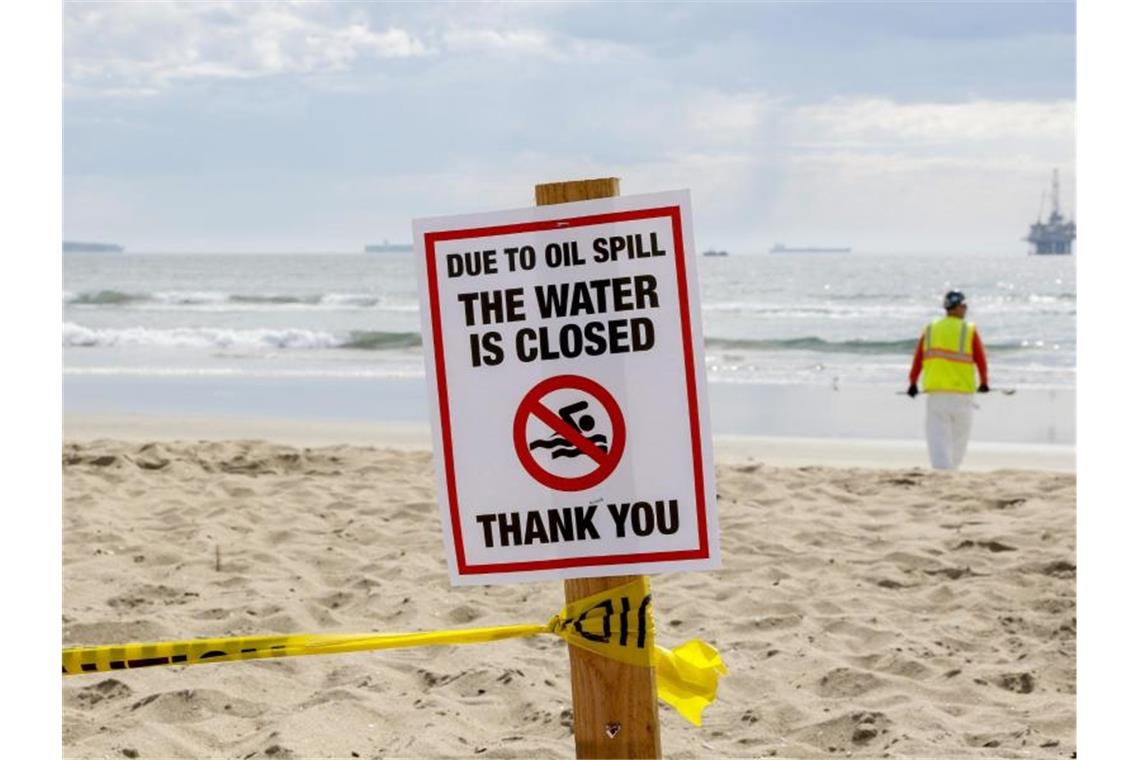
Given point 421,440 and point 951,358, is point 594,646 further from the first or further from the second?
point 421,440

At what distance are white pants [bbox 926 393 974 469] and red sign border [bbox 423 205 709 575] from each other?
354 inches

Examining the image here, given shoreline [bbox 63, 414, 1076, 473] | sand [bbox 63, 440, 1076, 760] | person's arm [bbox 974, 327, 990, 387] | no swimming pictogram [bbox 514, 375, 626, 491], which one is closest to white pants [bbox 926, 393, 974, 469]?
person's arm [bbox 974, 327, 990, 387]

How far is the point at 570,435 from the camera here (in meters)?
2.53

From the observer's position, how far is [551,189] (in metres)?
2.55

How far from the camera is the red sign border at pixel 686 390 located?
2.49 meters

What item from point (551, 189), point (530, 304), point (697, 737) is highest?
point (551, 189)

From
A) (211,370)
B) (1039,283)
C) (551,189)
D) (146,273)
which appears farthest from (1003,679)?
(146,273)

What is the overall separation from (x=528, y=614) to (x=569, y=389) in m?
3.62

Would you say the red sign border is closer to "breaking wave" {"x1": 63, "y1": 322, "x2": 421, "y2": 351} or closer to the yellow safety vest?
the yellow safety vest

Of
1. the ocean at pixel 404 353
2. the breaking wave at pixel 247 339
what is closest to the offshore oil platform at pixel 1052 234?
the ocean at pixel 404 353

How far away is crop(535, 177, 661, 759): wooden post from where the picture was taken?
103 inches

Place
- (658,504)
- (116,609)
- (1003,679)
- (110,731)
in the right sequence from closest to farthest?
(658,504), (110,731), (1003,679), (116,609)

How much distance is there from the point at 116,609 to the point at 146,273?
70.7 meters

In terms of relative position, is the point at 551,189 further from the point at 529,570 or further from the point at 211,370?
the point at 211,370
